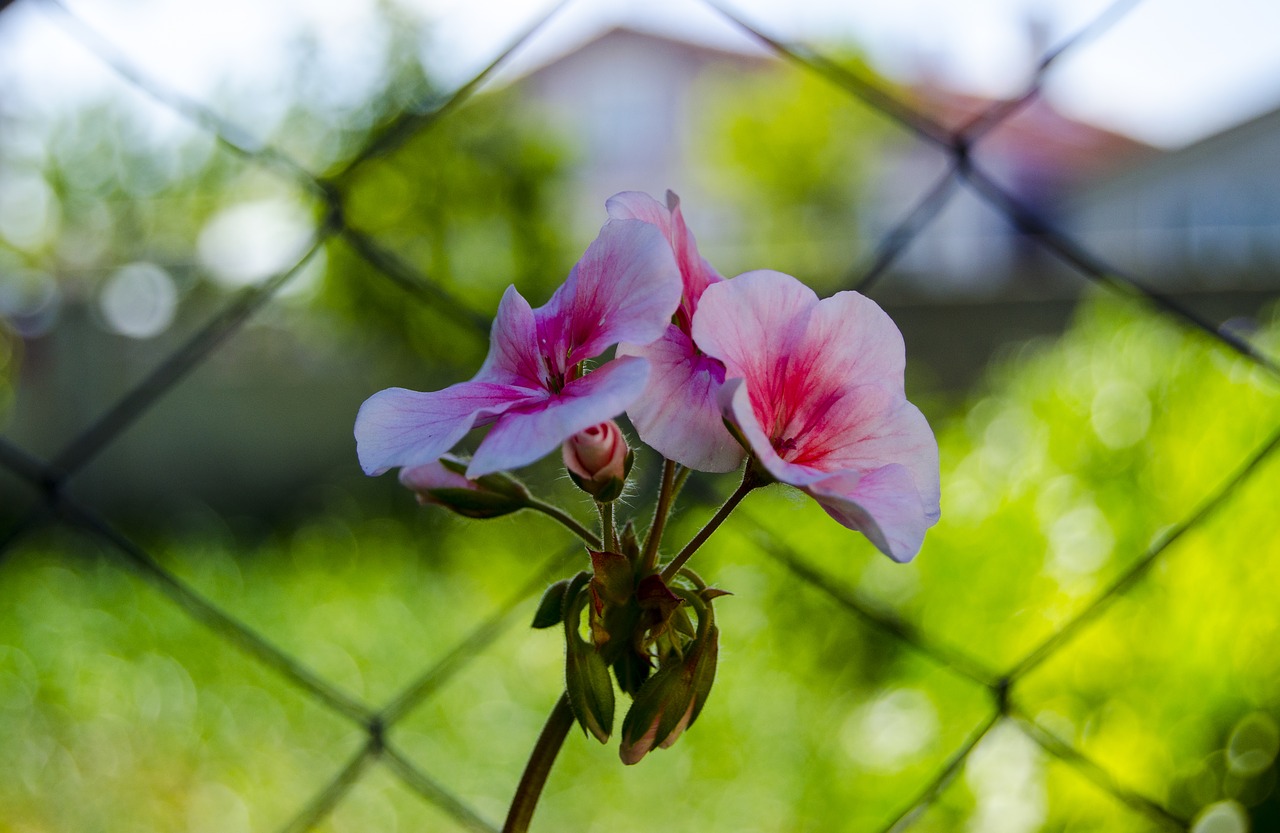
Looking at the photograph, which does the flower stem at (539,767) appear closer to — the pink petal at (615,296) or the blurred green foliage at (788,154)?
the pink petal at (615,296)

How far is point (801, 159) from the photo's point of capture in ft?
16.9

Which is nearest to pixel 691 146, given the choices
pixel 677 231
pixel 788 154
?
pixel 788 154

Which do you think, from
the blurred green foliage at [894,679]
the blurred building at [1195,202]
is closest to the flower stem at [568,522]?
the blurred green foliage at [894,679]

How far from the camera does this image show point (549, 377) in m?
0.20

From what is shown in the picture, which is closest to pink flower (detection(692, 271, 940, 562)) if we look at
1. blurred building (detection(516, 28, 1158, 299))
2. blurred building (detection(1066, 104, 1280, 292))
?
blurred building (detection(1066, 104, 1280, 292))

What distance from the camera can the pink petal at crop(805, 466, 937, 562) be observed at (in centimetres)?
16

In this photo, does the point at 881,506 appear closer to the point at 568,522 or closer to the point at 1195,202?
the point at 568,522

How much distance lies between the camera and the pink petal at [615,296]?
17 centimetres

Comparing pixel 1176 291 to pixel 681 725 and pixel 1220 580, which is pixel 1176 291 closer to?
pixel 1220 580

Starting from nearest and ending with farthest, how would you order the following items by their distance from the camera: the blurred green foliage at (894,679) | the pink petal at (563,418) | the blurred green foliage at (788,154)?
the pink petal at (563,418)
the blurred green foliage at (894,679)
the blurred green foliage at (788,154)

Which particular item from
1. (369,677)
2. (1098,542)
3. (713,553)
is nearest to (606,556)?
(1098,542)

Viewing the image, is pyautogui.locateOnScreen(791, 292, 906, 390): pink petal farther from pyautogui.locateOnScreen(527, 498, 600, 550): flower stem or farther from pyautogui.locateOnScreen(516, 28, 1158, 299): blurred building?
pyautogui.locateOnScreen(516, 28, 1158, 299): blurred building

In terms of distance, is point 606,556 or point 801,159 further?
point 801,159

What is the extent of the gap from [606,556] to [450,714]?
93 cm
